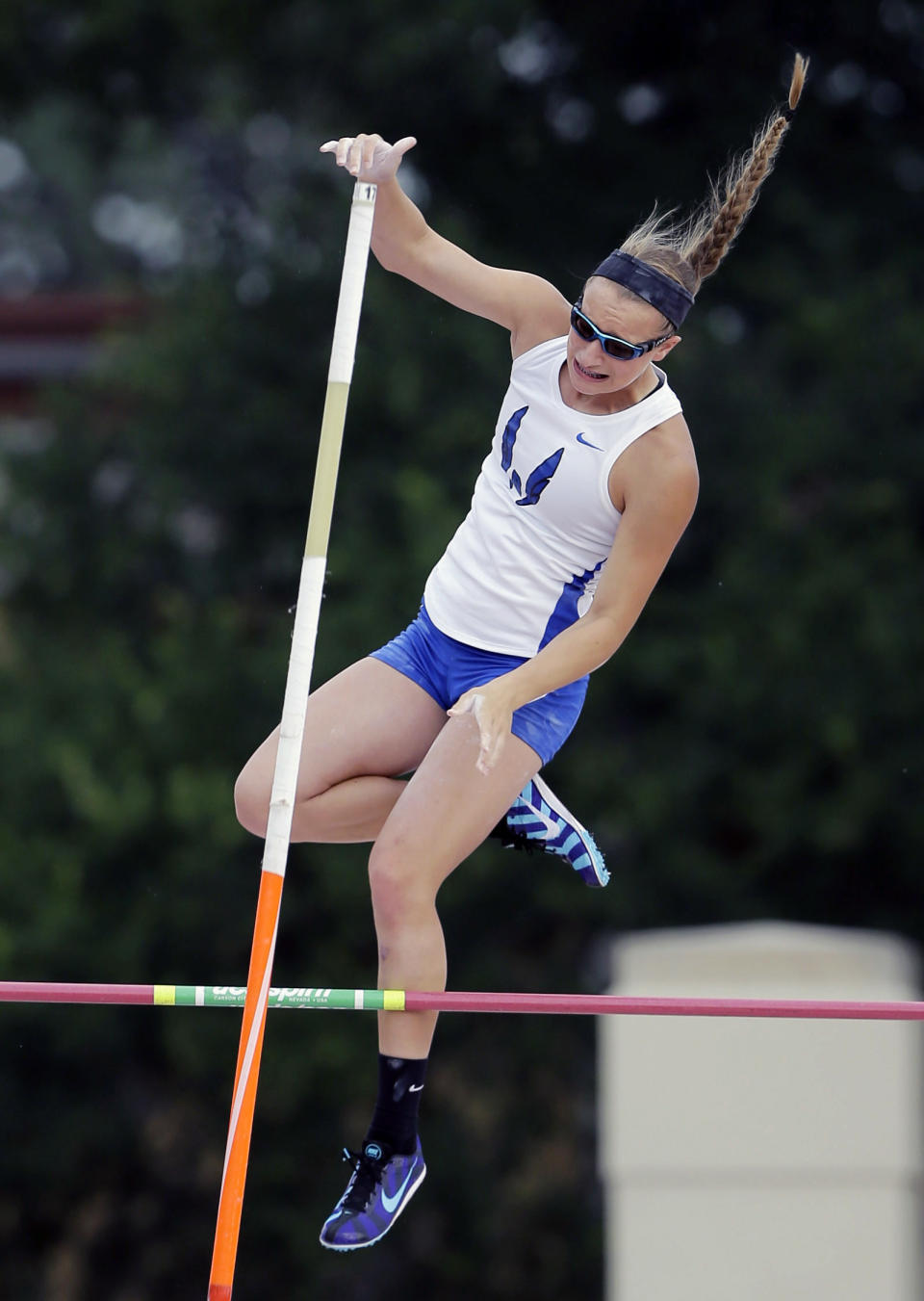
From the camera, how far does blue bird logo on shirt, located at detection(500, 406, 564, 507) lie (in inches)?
139

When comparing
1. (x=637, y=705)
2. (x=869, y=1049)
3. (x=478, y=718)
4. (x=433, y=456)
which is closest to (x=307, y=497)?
(x=433, y=456)

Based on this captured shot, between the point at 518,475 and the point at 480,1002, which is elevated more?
the point at 518,475

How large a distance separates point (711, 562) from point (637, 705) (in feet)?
2.63

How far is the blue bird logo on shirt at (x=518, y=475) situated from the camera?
353 cm

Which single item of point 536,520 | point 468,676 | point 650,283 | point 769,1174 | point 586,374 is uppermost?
point 650,283

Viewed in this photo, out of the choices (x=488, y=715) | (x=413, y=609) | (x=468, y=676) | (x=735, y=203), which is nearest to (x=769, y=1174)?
(x=468, y=676)

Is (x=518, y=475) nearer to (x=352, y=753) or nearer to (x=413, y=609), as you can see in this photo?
(x=352, y=753)

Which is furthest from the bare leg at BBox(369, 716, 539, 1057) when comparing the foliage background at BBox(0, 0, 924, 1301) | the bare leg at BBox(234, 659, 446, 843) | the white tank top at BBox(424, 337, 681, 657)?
the foliage background at BBox(0, 0, 924, 1301)

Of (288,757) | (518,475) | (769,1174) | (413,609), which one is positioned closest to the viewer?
(288,757)

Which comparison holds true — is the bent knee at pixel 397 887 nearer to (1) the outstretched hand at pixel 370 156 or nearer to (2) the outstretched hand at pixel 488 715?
(2) the outstretched hand at pixel 488 715

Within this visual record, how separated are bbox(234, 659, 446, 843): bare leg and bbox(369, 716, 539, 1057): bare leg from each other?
13 centimetres

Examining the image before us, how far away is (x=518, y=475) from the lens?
3594 mm

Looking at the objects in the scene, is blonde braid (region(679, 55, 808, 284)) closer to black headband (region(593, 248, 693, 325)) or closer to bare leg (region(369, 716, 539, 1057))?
black headband (region(593, 248, 693, 325))

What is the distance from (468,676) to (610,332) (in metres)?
0.72
